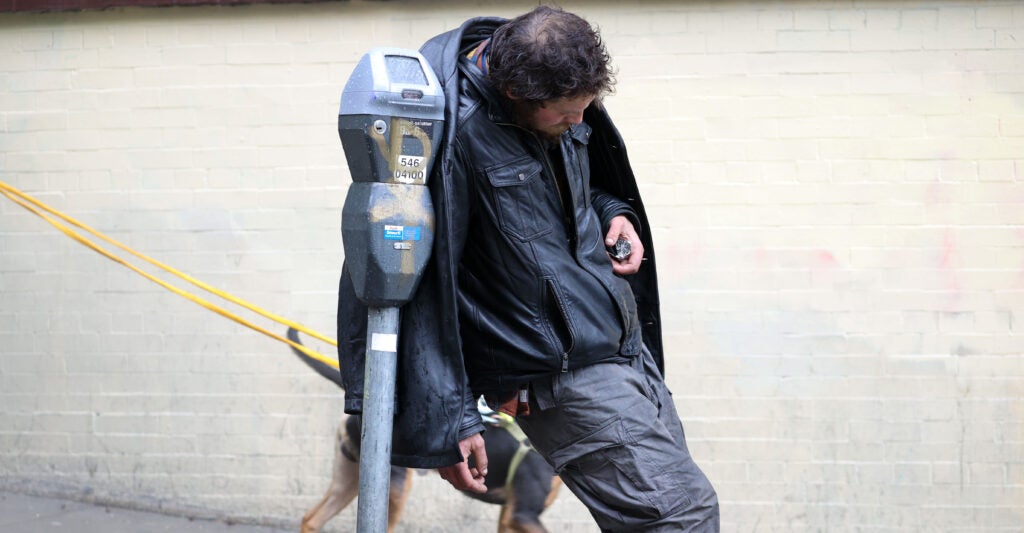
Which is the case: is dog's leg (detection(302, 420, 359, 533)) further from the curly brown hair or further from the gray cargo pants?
the curly brown hair

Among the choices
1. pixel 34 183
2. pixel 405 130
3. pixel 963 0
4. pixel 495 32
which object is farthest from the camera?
pixel 34 183

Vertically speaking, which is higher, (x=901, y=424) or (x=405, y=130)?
(x=405, y=130)

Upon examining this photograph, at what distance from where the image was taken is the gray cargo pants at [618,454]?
2.74 meters

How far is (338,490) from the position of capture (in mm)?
5332

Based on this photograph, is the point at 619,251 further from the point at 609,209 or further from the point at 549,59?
the point at 549,59

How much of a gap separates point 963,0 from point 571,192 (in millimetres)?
3155

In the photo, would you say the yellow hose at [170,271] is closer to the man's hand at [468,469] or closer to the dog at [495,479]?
the dog at [495,479]

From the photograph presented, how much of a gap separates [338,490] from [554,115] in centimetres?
314

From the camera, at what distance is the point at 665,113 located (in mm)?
5211

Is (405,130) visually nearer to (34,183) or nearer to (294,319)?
(294,319)

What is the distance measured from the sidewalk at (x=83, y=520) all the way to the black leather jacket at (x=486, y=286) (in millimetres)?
3041

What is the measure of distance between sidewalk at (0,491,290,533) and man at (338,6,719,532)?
303cm

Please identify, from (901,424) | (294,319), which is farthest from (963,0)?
(294,319)

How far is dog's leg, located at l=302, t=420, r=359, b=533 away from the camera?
17.5 feet
